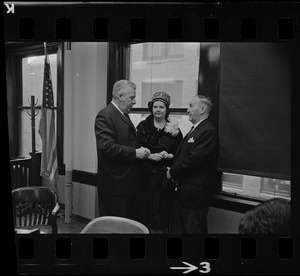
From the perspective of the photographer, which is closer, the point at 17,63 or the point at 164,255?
the point at 164,255

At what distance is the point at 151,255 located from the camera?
1404 millimetres

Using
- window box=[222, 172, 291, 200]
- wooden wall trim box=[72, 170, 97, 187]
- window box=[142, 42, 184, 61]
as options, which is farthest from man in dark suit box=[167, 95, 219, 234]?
wooden wall trim box=[72, 170, 97, 187]

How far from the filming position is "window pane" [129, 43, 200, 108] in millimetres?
1462

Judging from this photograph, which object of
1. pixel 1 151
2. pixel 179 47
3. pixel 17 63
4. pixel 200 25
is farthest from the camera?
pixel 17 63

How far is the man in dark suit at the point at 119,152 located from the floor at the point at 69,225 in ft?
0.46

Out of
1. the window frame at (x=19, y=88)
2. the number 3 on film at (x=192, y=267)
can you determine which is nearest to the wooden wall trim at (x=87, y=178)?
the window frame at (x=19, y=88)

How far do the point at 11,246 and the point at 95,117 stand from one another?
62cm

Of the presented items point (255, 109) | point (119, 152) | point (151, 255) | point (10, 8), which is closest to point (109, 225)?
point (151, 255)

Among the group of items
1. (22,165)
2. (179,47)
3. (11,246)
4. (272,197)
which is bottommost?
(11,246)

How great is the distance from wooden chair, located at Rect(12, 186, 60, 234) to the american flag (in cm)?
9

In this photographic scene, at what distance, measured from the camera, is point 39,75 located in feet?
5.19

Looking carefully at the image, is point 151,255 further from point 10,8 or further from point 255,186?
point 10,8

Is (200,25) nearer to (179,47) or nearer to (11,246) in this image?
(179,47)

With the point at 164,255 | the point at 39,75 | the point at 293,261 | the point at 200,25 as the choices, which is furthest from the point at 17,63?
the point at 293,261
